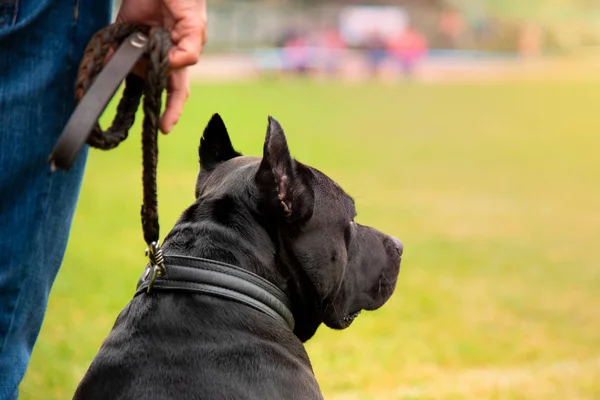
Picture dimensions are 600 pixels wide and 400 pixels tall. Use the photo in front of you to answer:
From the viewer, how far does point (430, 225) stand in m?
9.91

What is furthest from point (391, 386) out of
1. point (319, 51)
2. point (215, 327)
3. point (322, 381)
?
point (319, 51)

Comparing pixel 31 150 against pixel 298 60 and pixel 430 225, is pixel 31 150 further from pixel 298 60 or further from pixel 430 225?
pixel 298 60

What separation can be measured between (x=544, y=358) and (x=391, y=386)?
128cm

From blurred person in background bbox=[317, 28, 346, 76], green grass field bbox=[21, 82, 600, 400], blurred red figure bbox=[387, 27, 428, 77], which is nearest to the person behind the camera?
green grass field bbox=[21, 82, 600, 400]

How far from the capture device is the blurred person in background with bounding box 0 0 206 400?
269 centimetres

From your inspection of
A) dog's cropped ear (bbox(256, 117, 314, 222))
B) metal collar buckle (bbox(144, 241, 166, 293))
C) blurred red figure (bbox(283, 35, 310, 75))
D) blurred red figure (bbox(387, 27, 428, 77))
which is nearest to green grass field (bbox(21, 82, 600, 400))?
dog's cropped ear (bbox(256, 117, 314, 222))

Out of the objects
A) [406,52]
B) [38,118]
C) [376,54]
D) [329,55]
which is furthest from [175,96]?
[376,54]

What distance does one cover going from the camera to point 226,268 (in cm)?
268

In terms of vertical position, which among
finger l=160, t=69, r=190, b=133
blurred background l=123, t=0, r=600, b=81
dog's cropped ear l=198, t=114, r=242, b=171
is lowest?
blurred background l=123, t=0, r=600, b=81

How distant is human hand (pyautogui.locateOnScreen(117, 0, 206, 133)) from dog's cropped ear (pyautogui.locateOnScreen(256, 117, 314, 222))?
0.34 m

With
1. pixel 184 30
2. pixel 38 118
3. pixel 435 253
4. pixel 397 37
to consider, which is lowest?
pixel 397 37

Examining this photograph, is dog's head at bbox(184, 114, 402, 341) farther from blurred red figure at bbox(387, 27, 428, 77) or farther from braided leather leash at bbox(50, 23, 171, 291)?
blurred red figure at bbox(387, 27, 428, 77)

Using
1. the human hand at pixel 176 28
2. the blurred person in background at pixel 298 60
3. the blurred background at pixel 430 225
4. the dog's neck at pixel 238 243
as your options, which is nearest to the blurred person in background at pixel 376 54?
the blurred person in background at pixel 298 60

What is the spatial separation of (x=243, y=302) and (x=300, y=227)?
36 centimetres
